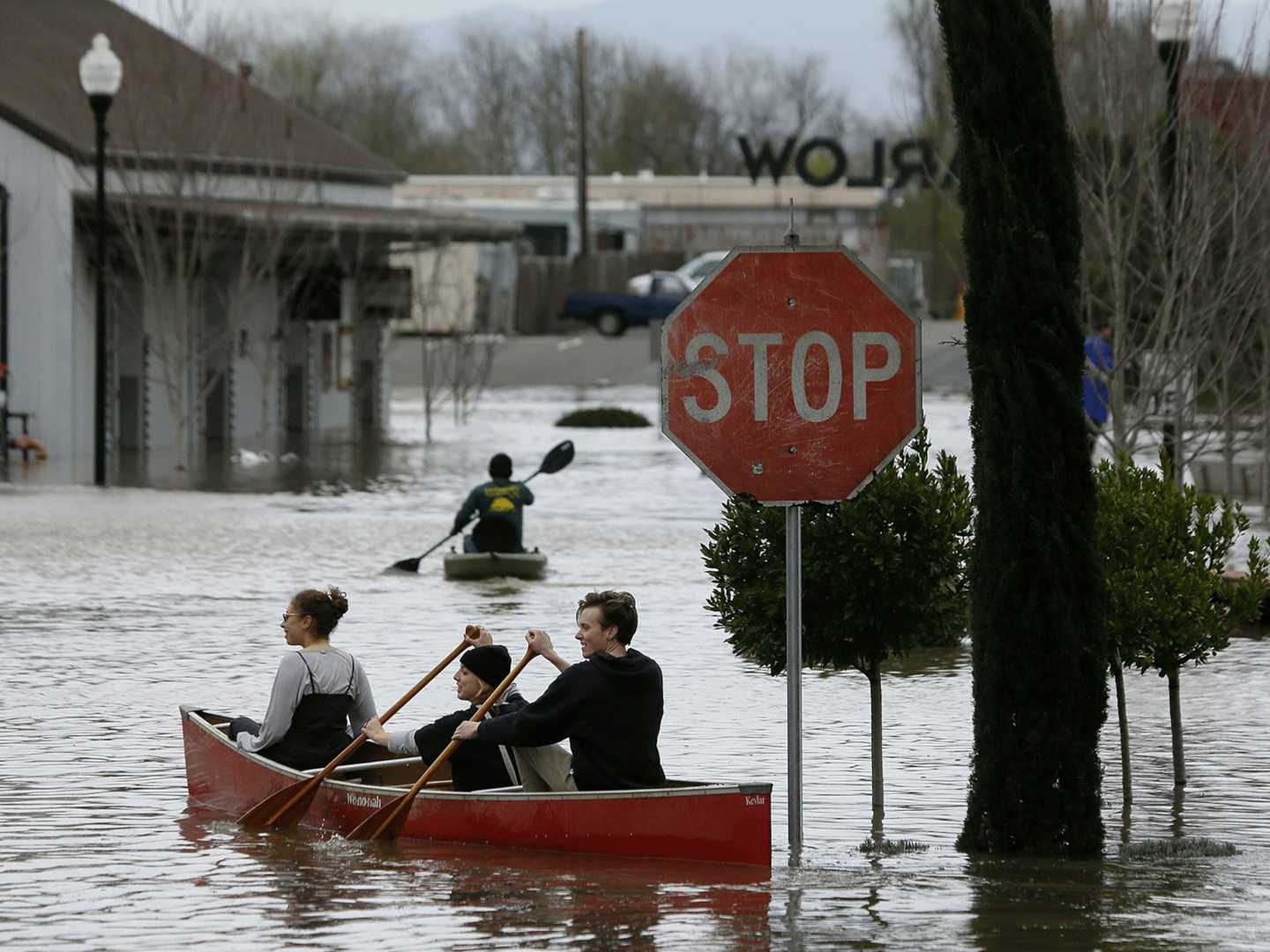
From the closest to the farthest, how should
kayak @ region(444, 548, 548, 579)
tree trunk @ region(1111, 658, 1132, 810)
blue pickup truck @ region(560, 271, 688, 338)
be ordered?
tree trunk @ region(1111, 658, 1132, 810) < kayak @ region(444, 548, 548, 579) < blue pickup truck @ region(560, 271, 688, 338)

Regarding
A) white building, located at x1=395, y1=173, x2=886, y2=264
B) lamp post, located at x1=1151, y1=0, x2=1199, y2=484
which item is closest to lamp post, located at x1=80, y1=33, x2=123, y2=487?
lamp post, located at x1=1151, y1=0, x2=1199, y2=484

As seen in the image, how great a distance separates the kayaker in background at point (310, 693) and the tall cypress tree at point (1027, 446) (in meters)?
2.68

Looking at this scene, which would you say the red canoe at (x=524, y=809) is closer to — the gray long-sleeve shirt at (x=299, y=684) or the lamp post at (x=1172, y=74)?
the gray long-sleeve shirt at (x=299, y=684)

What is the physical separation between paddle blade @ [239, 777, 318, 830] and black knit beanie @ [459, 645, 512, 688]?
0.78m

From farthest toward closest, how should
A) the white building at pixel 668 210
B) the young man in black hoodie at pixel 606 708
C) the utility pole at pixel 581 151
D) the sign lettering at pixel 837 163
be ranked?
the white building at pixel 668 210
the sign lettering at pixel 837 163
the utility pole at pixel 581 151
the young man in black hoodie at pixel 606 708

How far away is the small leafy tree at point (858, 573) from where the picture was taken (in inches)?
400

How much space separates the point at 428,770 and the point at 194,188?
83.9ft

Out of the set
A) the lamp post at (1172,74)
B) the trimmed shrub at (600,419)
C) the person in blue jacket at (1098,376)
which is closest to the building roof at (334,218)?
the trimmed shrub at (600,419)

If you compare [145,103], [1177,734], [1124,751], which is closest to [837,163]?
[145,103]

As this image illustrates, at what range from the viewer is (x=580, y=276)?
74812mm

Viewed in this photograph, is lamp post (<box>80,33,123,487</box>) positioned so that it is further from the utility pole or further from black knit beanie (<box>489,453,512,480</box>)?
the utility pole

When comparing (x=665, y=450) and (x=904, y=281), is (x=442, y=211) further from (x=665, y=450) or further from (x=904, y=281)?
(x=904, y=281)

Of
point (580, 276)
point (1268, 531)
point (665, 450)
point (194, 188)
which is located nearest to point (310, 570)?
point (1268, 531)

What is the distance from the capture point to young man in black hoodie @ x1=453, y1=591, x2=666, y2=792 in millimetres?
9180
